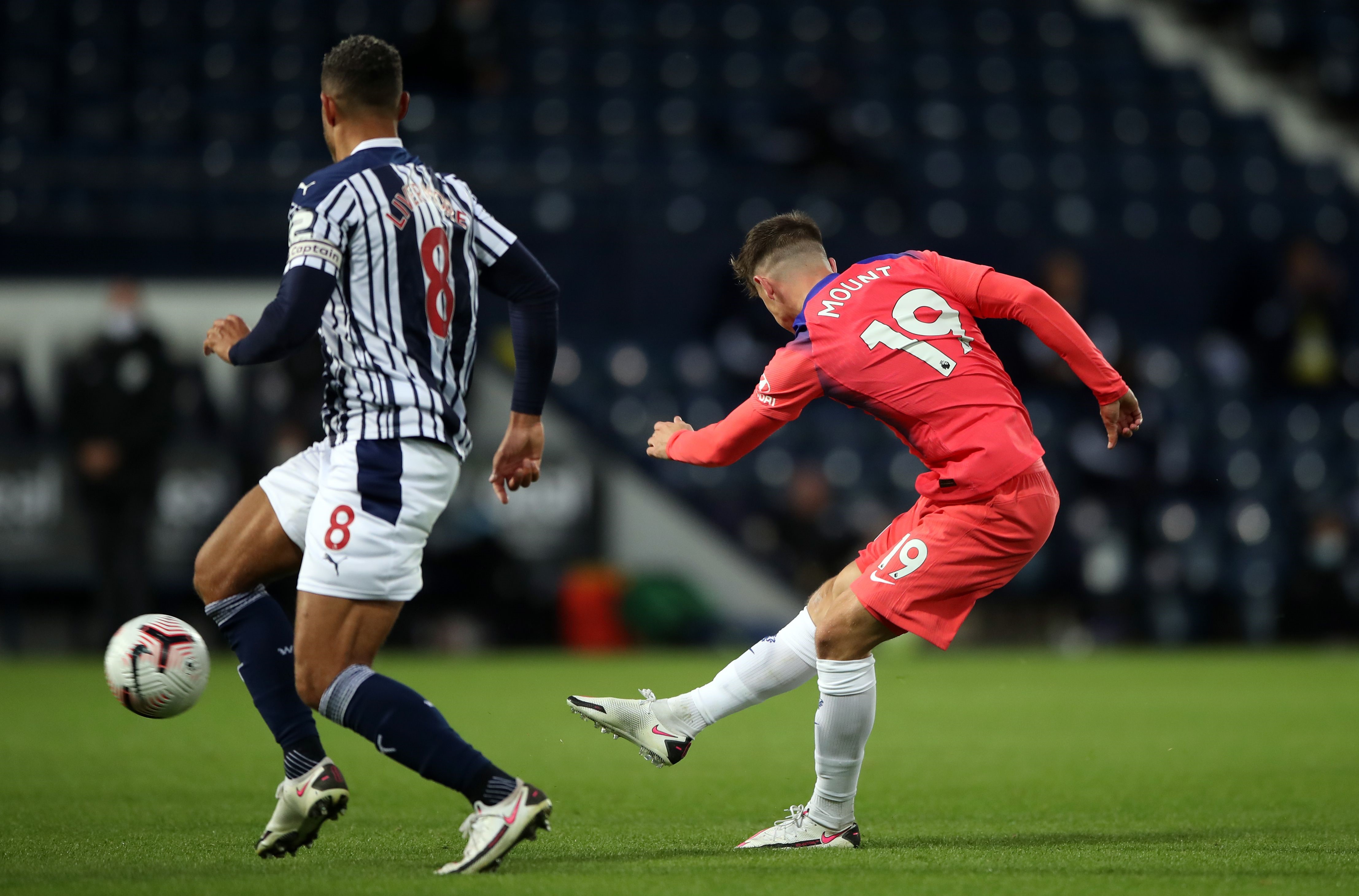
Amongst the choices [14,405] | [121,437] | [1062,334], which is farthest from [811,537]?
[1062,334]

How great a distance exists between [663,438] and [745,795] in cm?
166

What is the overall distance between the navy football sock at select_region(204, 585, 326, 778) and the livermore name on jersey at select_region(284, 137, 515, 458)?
578 millimetres

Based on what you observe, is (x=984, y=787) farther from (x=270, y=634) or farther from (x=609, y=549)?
(x=609, y=549)

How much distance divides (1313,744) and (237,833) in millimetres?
4758

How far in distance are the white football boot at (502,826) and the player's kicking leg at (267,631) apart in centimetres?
46

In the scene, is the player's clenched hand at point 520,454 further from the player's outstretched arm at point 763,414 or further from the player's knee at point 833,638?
the player's knee at point 833,638

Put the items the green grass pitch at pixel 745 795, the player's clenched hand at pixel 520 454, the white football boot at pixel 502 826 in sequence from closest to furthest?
the white football boot at pixel 502 826
the green grass pitch at pixel 745 795
the player's clenched hand at pixel 520 454

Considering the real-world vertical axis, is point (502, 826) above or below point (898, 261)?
below

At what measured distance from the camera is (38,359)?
12.5m

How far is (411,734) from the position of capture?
379 centimetres

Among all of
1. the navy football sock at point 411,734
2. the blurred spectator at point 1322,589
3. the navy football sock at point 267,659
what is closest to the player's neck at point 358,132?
the navy football sock at point 267,659

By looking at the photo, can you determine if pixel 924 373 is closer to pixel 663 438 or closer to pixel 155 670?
pixel 663 438

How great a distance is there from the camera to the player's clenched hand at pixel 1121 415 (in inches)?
176

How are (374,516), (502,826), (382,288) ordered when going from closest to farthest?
(502,826)
(374,516)
(382,288)
